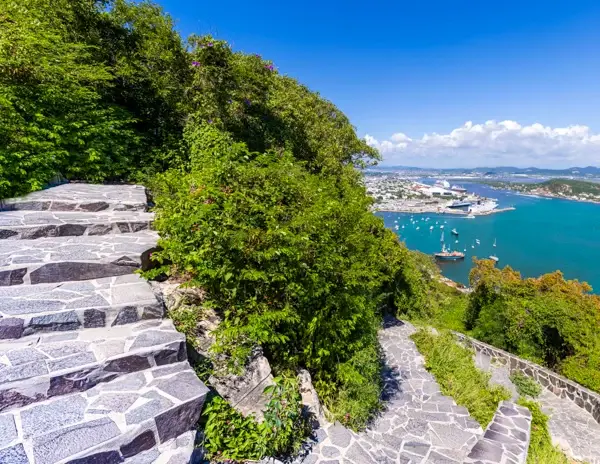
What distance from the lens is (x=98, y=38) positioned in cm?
662

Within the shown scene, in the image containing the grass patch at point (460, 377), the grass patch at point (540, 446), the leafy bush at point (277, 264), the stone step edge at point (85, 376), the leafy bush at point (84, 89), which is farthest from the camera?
the grass patch at point (460, 377)

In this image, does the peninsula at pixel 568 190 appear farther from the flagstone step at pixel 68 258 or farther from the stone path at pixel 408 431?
the flagstone step at pixel 68 258

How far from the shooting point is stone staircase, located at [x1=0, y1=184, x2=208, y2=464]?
1.75 meters

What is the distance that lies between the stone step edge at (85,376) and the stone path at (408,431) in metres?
1.70

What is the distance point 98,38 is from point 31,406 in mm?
7704

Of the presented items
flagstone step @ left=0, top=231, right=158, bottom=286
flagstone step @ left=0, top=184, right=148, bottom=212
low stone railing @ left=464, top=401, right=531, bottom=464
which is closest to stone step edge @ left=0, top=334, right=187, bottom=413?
flagstone step @ left=0, top=231, right=158, bottom=286

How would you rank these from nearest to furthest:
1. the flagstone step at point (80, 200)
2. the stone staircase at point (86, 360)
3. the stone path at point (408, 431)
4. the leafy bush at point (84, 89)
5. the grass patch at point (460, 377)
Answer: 1. the stone staircase at point (86, 360)
2. the stone path at point (408, 431)
3. the flagstone step at point (80, 200)
4. the leafy bush at point (84, 89)
5. the grass patch at point (460, 377)

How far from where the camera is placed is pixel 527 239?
60844 mm

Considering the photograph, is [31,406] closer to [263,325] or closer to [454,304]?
[263,325]

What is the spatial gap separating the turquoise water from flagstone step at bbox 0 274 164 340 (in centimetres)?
4326

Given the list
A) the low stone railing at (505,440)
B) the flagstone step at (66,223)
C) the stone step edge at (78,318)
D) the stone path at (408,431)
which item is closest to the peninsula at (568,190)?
the low stone railing at (505,440)

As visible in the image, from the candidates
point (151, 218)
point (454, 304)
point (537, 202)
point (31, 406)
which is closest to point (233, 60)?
point (151, 218)

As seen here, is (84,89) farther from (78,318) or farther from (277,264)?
(277,264)

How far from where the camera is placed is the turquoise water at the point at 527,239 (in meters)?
44.0
